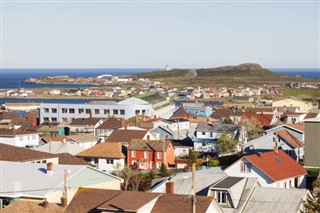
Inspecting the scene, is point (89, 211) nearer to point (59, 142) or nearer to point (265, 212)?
point (265, 212)

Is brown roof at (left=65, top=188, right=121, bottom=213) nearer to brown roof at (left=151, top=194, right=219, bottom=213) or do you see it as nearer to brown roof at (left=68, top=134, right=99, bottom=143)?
brown roof at (left=151, top=194, right=219, bottom=213)

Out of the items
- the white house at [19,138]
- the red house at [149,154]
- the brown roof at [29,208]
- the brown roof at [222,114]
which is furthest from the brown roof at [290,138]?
the brown roof at [222,114]

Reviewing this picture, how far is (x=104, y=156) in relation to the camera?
34938mm

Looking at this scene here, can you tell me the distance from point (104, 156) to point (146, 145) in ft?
8.37

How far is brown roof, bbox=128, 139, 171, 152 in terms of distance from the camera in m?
35.8

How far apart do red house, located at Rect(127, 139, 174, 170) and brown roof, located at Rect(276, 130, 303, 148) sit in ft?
19.4

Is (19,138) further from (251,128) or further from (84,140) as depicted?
(251,128)

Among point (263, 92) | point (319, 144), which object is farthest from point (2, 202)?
point (263, 92)

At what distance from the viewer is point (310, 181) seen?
2673cm

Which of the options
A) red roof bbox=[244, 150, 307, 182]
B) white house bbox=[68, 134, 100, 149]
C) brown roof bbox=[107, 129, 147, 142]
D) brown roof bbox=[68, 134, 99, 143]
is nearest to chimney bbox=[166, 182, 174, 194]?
red roof bbox=[244, 150, 307, 182]

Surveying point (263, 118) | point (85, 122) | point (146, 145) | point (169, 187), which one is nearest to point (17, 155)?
point (169, 187)

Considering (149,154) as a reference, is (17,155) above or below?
above

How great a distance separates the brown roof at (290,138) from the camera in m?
34.3

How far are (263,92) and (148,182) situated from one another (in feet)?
336
